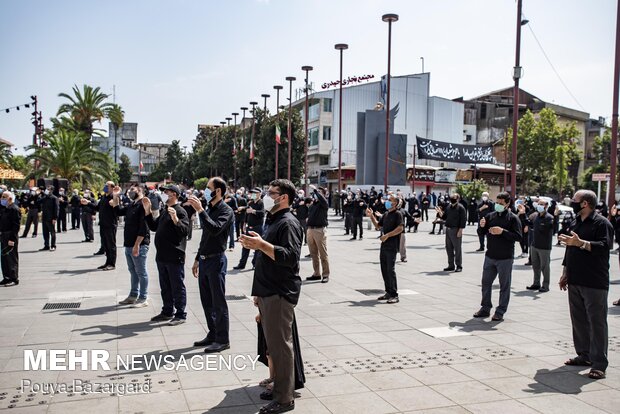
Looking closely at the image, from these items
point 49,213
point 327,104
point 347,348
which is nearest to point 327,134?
point 327,104

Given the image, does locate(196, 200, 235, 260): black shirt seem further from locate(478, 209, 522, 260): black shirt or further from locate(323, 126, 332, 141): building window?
locate(323, 126, 332, 141): building window

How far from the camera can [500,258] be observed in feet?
27.2

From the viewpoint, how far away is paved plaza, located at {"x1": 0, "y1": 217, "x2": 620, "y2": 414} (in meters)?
4.82

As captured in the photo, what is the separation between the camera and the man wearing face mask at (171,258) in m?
7.36

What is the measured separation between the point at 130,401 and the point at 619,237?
12.8 meters

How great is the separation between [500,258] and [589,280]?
2345 mm

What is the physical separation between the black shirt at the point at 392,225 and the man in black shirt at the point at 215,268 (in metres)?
3.84

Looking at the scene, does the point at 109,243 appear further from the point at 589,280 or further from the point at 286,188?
the point at 589,280

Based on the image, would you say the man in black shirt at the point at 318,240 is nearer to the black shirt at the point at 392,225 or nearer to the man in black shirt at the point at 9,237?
the black shirt at the point at 392,225

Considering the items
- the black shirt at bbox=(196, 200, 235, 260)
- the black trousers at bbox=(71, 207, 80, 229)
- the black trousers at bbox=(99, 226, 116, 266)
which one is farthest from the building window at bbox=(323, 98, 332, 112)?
the black shirt at bbox=(196, 200, 235, 260)

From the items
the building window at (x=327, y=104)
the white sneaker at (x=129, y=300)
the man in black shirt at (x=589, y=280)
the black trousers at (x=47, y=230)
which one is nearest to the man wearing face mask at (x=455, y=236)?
the man in black shirt at (x=589, y=280)

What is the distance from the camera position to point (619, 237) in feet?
44.5

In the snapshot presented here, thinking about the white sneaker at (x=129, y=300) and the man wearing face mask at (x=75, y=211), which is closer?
the white sneaker at (x=129, y=300)

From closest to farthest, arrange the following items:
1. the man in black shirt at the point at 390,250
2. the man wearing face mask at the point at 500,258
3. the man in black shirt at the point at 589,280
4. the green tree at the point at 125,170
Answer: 1. the man in black shirt at the point at 589,280
2. the man wearing face mask at the point at 500,258
3. the man in black shirt at the point at 390,250
4. the green tree at the point at 125,170
